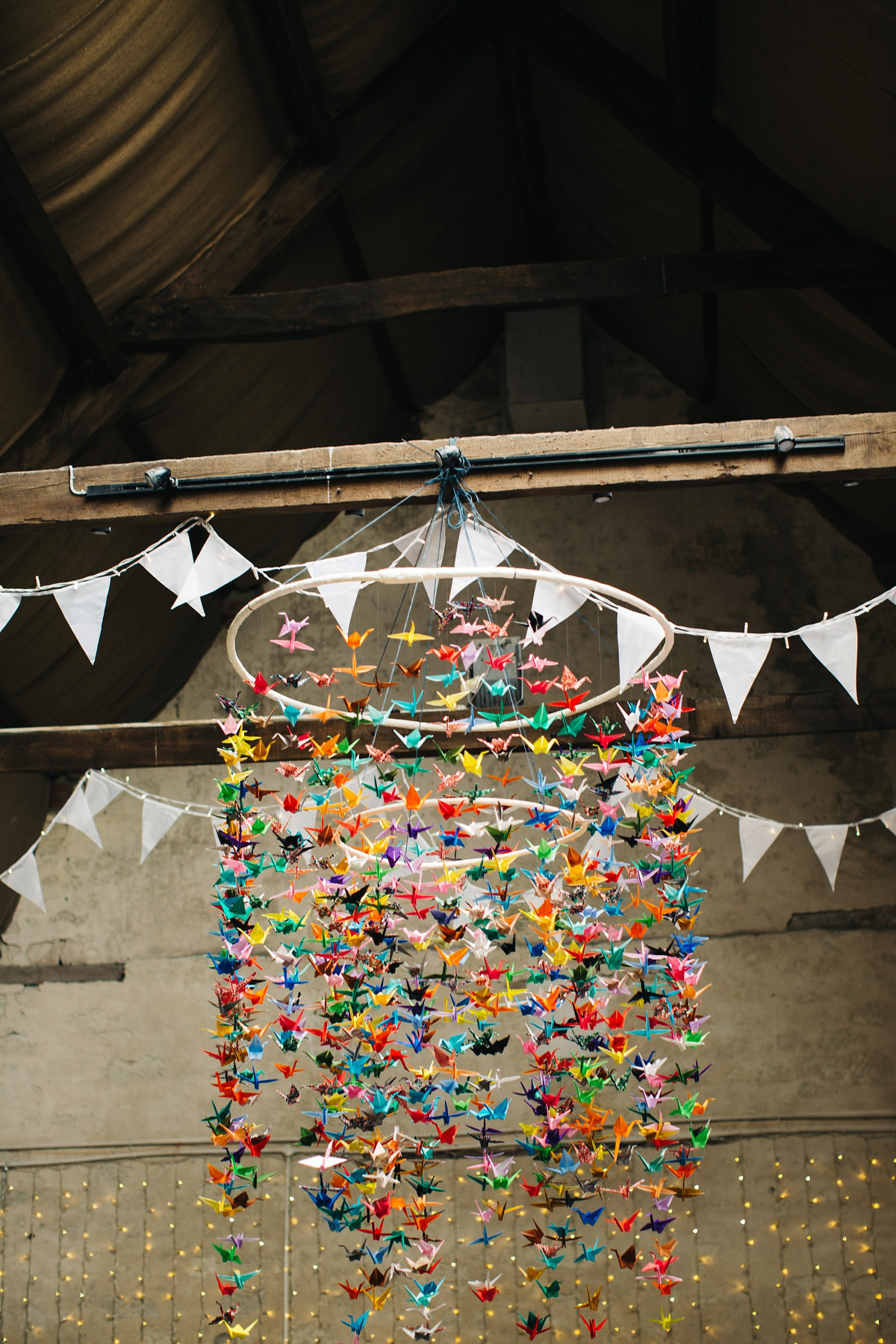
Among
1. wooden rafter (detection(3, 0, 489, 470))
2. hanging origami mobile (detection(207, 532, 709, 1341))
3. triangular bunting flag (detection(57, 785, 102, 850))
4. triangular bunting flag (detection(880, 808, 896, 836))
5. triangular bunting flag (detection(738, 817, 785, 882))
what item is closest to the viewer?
hanging origami mobile (detection(207, 532, 709, 1341))

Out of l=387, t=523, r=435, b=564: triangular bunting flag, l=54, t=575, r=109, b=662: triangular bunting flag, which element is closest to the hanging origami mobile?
l=387, t=523, r=435, b=564: triangular bunting flag

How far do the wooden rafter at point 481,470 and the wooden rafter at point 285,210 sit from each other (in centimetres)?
83

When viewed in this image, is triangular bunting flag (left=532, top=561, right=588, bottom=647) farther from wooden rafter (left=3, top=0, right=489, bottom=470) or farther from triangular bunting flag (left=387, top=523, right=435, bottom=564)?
wooden rafter (left=3, top=0, right=489, bottom=470)

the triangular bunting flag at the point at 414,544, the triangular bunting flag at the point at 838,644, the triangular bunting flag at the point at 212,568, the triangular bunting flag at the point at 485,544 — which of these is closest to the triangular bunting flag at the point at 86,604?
the triangular bunting flag at the point at 212,568

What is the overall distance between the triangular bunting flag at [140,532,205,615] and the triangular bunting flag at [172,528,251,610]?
0.02 m

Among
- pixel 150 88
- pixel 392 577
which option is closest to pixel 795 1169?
pixel 392 577

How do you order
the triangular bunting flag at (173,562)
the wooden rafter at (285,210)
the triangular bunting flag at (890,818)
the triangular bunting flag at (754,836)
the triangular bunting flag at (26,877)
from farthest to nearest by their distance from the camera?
the triangular bunting flag at (26,877) < the triangular bunting flag at (754,836) < the triangular bunting flag at (890,818) < the wooden rafter at (285,210) < the triangular bunting flag at (173,562)

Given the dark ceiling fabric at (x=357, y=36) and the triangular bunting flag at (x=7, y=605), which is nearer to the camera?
the triangular bunting flag at (x=7, y=605)

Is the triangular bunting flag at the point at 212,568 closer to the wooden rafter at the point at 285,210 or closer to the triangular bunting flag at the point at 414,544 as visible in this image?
the triangular bunting flag at the point at 414,544

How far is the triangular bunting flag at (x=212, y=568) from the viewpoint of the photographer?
10.7 feet

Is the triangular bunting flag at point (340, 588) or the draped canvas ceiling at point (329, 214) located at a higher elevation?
the draped canvas ceiling at point (329, 214)

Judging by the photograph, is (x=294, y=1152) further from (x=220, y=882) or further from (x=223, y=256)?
(x=223, y=256)

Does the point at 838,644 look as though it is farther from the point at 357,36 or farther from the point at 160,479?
the point at 357,36

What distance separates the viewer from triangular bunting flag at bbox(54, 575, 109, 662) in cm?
332
